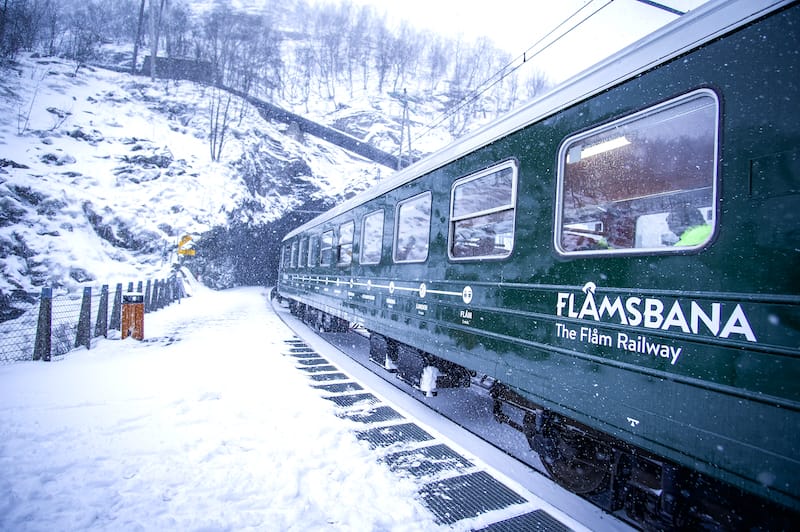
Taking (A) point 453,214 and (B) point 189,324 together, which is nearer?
(A) point 453,214

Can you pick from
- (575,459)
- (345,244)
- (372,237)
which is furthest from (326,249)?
(575,459)

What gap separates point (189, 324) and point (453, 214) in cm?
979

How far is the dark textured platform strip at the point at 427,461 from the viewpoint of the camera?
346cm

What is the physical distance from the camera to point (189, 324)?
11336 millimetres

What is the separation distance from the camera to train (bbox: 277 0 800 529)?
1.85 m

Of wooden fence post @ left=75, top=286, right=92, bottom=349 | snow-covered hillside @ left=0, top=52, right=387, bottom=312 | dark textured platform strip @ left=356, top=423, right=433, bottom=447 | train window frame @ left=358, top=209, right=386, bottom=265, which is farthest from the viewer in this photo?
snow-covered hillside @ left=0, top=52, right=387, bottom=312

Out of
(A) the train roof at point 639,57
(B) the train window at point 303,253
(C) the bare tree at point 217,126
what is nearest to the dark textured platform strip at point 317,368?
(A) the train roof at point 639,57

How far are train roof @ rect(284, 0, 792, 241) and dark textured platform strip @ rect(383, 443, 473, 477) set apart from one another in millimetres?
3108

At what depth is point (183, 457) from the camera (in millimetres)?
3365

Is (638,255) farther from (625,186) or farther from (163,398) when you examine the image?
(163,398)

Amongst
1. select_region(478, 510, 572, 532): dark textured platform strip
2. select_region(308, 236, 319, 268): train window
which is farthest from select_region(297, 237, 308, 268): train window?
select_region(478, 510, 572, 532): dark textured platform strip

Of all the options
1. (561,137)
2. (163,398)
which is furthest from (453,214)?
(163,398)

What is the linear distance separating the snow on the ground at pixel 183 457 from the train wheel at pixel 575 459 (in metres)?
1.15

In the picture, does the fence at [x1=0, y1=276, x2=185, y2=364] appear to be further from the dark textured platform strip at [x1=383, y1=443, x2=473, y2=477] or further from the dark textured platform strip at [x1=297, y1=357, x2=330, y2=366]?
the dark textured platform strip at [x1=383, y1=443, x2=473, y2=477]
